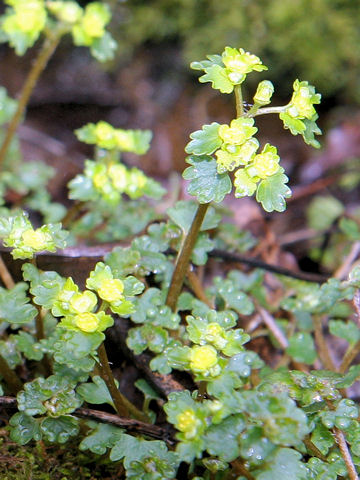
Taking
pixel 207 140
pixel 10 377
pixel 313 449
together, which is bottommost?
pixel 313 449

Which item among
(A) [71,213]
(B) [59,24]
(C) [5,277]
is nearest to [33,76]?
(B) [59,24]

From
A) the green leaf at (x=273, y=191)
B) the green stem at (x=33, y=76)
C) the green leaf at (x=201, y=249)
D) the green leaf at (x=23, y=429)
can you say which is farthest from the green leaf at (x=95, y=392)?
the green stem at (x=33, y=76)

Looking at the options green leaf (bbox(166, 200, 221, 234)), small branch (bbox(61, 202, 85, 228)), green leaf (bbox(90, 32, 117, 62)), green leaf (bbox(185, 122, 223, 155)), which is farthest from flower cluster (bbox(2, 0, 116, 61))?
green leaf (bbox(185, 122, 223, 155))

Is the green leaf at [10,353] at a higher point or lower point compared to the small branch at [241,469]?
higher

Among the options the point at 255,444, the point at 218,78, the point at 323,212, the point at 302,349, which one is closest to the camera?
the point at 255,444

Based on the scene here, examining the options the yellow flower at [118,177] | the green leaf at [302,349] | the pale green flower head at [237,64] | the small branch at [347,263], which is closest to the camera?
the pale green flower head at [237,64]

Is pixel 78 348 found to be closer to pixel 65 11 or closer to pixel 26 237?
pixel 26 237

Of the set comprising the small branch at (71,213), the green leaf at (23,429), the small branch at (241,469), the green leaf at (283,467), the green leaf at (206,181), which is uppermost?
the green leaf at (206,181)

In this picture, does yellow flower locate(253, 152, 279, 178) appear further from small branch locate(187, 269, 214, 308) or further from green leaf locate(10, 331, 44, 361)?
green leaf locate(10, 331, 44, 361)

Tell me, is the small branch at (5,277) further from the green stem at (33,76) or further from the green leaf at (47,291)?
the green stem at (33,76)
